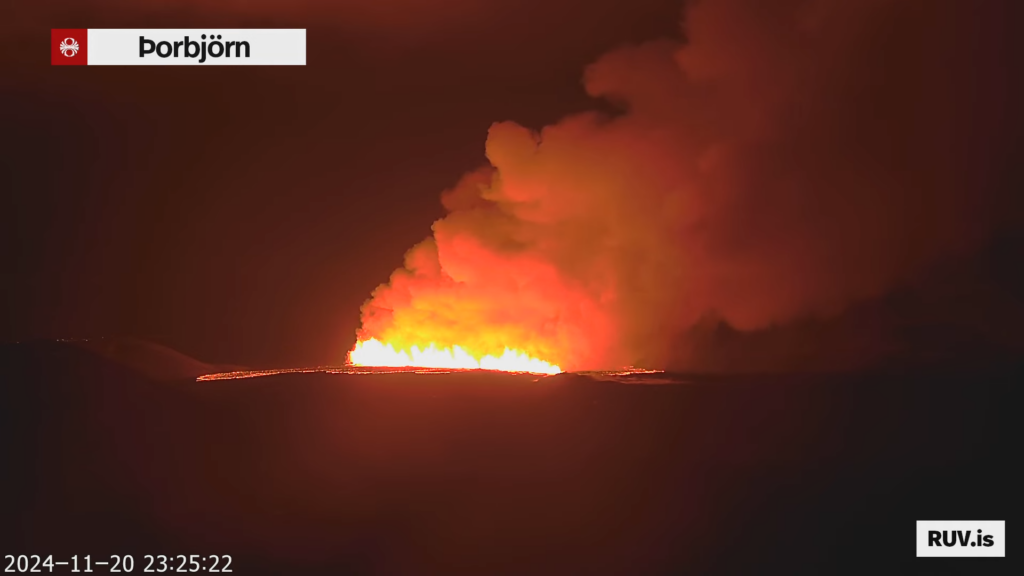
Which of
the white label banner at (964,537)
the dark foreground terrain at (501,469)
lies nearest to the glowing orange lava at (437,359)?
the dark foreground terrain at (501,469)

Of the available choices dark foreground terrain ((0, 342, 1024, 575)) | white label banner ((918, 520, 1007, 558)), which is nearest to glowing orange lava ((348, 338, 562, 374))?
dark foreground terrain ((0, 342, 1024, 575))

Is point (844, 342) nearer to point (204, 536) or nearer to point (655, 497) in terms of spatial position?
point (655, 497)

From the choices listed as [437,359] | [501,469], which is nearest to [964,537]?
[501,469]

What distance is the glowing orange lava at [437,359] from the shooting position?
3153 centimetres

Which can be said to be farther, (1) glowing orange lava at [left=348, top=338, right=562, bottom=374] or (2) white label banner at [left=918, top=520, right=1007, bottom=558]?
(1) glowing orange lava at [left=348, top=338, right=562, bottom=374]

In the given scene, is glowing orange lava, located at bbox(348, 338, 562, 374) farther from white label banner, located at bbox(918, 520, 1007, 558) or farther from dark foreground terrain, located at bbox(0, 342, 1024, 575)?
white label banner, located at bbox(918, 520, 1007, 558)

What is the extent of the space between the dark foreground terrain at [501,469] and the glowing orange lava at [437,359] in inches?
166

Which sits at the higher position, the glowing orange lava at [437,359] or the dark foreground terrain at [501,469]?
the glowing orange lava at [437,359]

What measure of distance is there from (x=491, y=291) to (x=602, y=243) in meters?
4.49

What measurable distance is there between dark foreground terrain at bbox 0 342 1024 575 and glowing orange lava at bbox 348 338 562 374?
420cm

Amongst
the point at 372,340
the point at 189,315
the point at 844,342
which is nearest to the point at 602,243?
the point at 372,340

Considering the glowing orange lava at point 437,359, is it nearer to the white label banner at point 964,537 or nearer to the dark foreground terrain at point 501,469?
the dark foreground terrain at point 501,469

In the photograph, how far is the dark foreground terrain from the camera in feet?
63.8

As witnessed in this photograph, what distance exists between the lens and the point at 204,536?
64.4ft
